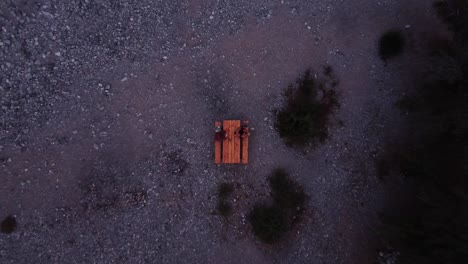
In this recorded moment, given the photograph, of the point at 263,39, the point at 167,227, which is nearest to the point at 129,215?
the point at 167,227

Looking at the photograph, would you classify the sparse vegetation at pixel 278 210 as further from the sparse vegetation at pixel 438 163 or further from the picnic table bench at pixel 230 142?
the sparse vegetation at pixel 438 163

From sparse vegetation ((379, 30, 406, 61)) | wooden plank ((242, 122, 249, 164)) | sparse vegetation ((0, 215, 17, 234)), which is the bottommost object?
sparse vegetation ((0, 215, 17, 234))

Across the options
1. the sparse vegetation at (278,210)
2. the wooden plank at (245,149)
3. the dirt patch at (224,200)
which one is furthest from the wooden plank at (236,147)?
the sparse vegetation at (278,210)

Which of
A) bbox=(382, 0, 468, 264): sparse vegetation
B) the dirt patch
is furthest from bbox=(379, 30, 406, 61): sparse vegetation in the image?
the dirt patch

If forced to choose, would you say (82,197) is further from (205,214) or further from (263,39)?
(263,39)

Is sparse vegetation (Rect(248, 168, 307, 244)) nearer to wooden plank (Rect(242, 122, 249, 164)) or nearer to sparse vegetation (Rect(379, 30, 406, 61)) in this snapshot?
wooden plank (Rect(242, 122, 249, 164))

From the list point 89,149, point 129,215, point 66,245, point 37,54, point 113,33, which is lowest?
point 66,245
